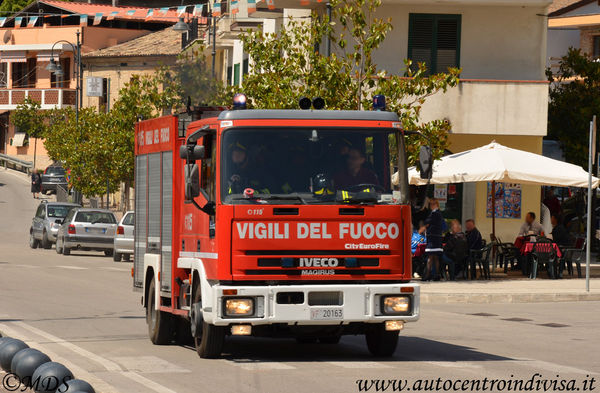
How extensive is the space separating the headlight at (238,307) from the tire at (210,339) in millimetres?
706

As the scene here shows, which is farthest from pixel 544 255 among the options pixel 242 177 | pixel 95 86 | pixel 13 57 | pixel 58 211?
pixel 13 57

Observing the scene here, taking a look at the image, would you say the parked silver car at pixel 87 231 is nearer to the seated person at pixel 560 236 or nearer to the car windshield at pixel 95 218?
the car windshield at pixel 95 218

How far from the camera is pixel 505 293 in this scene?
2355cm

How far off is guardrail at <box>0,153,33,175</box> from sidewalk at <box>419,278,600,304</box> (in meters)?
66.4

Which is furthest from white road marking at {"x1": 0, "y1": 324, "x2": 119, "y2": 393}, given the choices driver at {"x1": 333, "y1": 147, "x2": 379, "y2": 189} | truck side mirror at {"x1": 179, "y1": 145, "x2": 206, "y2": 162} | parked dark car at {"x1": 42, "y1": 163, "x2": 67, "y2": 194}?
parked dark car at {"x1": 42, "y1": 163, "x2": 67, "y2": 194}

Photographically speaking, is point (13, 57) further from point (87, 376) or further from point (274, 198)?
point (87, 376)

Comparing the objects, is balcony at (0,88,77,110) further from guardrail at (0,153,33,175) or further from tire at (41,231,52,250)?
tire at (41,231,52,250)

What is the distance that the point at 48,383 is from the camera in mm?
9703

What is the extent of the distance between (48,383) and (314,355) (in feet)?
15.9

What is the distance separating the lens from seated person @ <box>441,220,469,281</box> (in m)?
26.4

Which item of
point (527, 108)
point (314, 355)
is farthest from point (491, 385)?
point (527, 108)

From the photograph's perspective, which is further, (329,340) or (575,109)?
(575,109)

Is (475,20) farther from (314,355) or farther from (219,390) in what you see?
(219,390)

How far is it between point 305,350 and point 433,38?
74.0 feet
